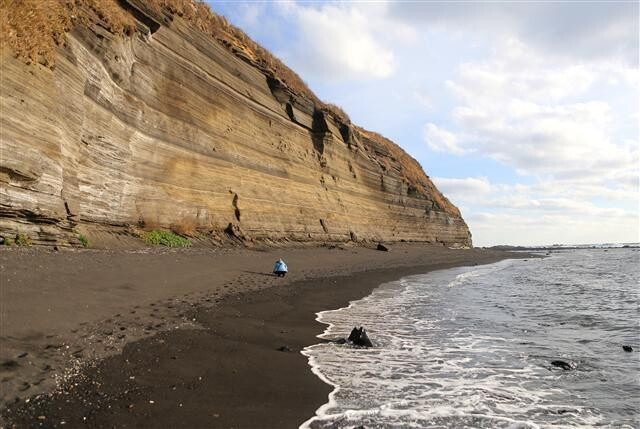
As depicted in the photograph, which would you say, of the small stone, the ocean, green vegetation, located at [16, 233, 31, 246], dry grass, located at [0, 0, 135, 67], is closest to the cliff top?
dry grass, located at [0, 0, 135, 67]

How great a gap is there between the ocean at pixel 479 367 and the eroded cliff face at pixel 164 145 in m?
7.20

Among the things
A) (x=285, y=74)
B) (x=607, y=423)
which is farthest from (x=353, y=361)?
(x=285, y=74)

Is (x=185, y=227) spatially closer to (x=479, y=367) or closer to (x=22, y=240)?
(x=22, y=240)

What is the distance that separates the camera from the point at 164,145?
16297 mm

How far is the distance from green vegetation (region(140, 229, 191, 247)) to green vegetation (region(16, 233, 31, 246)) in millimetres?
5005

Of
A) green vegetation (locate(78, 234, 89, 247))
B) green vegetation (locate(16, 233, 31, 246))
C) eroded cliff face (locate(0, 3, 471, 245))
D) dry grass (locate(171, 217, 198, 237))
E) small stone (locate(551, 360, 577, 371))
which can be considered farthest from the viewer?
dry grass (locate(171, 217, 198, 237))

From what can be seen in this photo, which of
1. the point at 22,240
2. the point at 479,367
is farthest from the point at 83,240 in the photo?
the point at 479,367

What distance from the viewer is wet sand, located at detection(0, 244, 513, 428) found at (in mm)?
4094

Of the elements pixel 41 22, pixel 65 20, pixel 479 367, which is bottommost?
pixel 479 367

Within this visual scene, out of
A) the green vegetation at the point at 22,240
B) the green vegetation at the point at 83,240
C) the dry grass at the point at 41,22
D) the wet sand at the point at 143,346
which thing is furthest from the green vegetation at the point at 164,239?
the dry grass at the point at 41,22

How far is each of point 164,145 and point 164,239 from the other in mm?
3906

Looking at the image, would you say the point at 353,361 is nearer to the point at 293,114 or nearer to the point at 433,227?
the point at 293,114

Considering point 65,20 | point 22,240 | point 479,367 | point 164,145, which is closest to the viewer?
point 479,367

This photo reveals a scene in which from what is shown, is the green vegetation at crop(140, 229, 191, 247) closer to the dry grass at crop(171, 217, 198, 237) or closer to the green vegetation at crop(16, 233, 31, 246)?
the dry grass at crop(171, 217, 198, 237)
